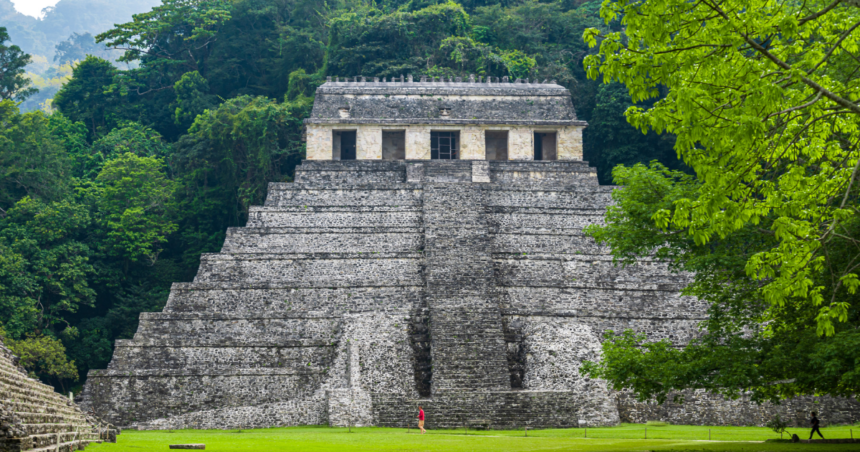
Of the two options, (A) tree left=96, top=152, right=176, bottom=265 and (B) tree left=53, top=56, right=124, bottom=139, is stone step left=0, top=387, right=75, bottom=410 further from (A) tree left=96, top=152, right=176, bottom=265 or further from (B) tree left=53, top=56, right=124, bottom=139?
(B) tree left=53, top=56, right=124, bottom=139

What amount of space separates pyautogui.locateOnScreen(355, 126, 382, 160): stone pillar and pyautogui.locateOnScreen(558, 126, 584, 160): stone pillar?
20.3ft

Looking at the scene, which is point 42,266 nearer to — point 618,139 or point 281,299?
point 281,299

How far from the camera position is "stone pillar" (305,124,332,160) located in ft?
95.7

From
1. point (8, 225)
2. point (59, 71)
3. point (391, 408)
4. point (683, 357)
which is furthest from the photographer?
point (59, 71)

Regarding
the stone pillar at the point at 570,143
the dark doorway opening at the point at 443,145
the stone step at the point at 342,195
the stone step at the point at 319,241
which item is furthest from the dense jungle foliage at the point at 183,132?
the stone step at the point at 319,241

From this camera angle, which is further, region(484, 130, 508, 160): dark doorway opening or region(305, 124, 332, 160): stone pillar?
region(484, 130, 508, 160): dark doorway opening

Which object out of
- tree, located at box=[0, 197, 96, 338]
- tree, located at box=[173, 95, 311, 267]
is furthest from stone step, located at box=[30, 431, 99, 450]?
tree, located at box=[173, 95, 311, 267]

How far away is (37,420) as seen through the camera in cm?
1079

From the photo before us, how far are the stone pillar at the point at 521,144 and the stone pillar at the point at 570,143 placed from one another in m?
1.00

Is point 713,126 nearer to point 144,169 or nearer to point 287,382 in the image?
point 287,382

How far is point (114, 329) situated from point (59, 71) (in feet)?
244

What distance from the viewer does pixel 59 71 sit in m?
93.1

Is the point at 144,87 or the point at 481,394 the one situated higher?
the point at 144,87

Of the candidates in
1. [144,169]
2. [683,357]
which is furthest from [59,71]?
[683,357]
